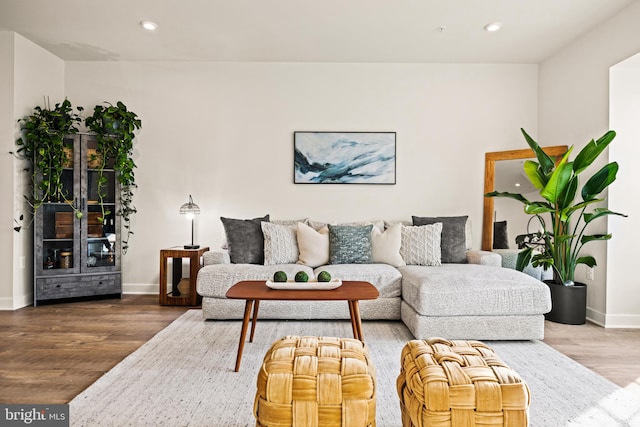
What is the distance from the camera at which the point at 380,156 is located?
462 centimetres

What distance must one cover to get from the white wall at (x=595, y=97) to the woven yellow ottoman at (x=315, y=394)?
306cm

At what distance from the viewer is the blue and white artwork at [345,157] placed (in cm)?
461

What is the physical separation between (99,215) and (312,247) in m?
2.33

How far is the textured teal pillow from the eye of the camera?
3.84 meters

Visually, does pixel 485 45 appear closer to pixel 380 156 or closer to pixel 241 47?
pixel 380 156

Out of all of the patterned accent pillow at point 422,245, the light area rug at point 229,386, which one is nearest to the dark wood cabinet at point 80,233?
the light area rug at point 229,386

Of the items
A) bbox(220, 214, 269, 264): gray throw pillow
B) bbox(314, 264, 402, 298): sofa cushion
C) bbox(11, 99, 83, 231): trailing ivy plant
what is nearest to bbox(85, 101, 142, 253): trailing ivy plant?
bbox(11, 99, 83, 231): trailing ivy plant

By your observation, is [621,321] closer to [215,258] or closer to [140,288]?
[215,258]

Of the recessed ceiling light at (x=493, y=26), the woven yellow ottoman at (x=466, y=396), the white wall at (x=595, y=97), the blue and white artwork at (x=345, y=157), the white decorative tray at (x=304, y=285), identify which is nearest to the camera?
the woven yellow ottoman at (x=466, y=396)

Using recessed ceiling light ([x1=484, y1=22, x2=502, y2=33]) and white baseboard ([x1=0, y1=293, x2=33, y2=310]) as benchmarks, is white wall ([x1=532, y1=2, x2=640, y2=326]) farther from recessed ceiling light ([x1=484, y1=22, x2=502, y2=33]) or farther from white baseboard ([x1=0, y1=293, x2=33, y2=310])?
white baseboard ([x1=0, y1=293, x2=33, y2=310])

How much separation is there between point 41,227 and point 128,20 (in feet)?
7.18

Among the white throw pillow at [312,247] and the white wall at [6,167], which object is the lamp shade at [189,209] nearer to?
the white throw pillow at [312,247]

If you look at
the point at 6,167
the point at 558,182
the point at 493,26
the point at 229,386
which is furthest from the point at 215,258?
the point at 493,26

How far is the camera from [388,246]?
3924 mm
